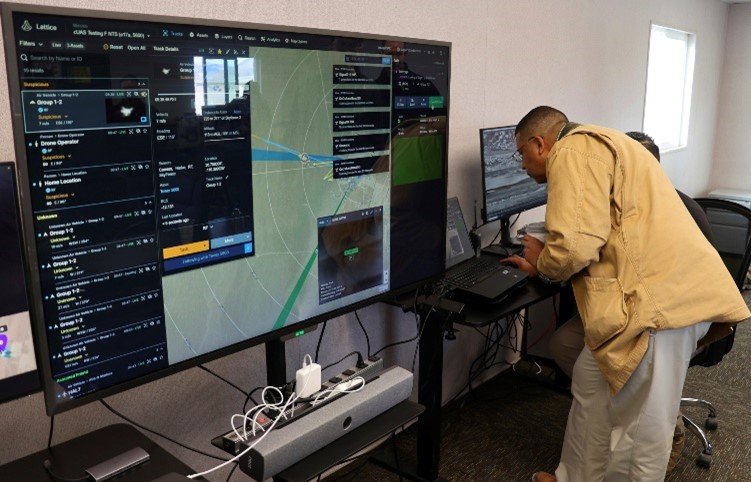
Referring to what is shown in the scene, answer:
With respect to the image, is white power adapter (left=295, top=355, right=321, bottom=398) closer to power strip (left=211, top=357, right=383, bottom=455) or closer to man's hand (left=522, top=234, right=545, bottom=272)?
power strip (left=211, top=357, right=383, bottom=455)

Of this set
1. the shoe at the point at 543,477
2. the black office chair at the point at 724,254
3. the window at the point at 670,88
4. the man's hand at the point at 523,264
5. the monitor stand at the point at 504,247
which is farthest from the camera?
the window at the point at 670,88

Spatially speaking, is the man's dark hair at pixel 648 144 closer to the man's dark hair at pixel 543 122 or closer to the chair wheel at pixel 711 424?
the man's dark hair at pixel 543 122

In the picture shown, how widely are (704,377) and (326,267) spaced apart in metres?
2.74

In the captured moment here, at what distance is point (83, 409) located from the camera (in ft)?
5.71

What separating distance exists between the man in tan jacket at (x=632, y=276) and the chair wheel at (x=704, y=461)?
56 centimetres

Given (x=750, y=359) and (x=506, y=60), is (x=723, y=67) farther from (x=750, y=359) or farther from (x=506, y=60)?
(x=506, y=60)

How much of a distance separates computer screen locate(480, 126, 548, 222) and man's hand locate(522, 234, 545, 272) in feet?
1.28

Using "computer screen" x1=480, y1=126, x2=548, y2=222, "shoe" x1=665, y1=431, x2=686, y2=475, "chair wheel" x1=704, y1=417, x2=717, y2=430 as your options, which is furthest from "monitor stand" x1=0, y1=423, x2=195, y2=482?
"chair wheel" x1=704, y1=417, x2=717, y2=430

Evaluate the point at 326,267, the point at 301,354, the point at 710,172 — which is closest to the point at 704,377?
the point at 301,354

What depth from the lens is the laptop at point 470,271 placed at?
2.39 m

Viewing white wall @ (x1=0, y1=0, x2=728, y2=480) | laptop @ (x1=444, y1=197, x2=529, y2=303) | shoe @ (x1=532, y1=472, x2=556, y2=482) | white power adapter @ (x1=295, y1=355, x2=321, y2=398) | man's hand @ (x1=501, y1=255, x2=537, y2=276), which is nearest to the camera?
white power adapter @ (x1=295, y1=355, x2=321, y2=398)

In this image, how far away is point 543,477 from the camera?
2.51 meters

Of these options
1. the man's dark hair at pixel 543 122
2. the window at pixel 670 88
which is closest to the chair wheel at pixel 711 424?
the man's dark hair at pixel 543 122

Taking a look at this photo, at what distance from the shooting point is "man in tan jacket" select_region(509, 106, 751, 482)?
207cm
